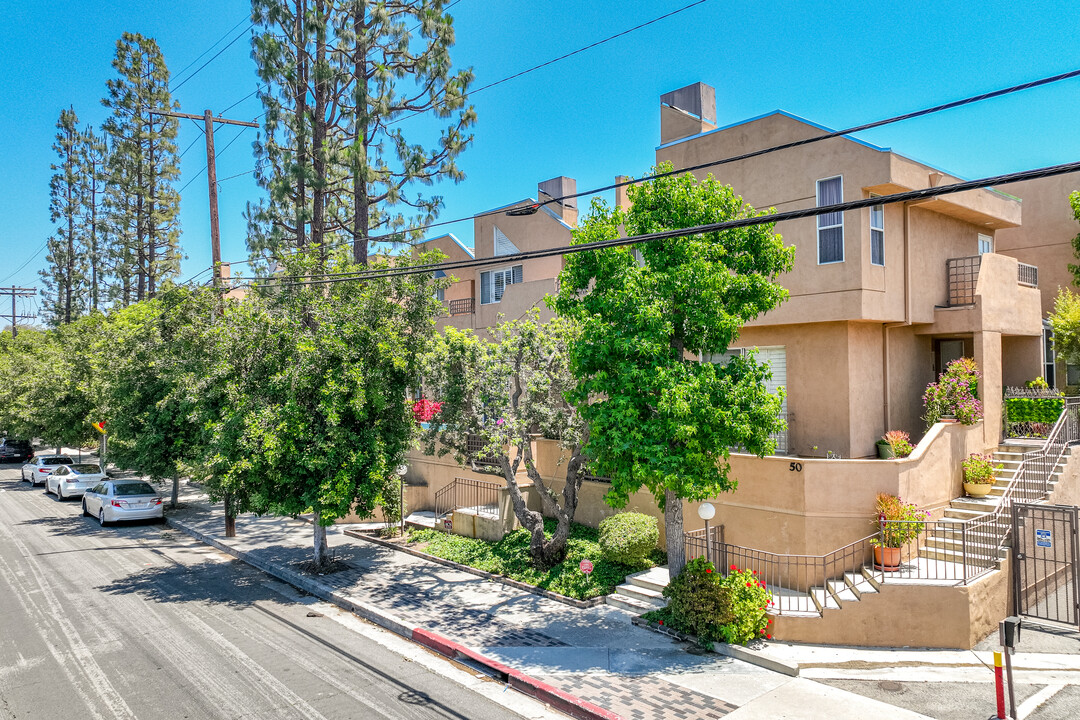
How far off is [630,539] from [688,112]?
466 inches

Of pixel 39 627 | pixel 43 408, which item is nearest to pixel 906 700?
pixel 39 627

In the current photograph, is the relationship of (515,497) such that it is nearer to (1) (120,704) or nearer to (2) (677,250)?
(2) (677,250)

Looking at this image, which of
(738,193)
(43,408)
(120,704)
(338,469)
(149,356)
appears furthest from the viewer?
(43,408)

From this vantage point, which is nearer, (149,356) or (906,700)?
(906,700)

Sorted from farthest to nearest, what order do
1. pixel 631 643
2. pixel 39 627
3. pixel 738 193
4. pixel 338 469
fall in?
1. pixel 738 193
2. pixel 338 469
3. pixel 39 627
4. pixel 631 643

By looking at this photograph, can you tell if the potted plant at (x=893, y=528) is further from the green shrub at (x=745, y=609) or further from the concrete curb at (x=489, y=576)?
the concrete curb at (x=489, y=576)

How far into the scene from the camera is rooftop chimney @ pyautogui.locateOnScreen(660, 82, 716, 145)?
720 inches

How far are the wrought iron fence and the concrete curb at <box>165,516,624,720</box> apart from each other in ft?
12.2

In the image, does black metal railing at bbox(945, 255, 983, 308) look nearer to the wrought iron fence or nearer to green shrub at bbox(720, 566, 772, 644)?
the wrought iron fence

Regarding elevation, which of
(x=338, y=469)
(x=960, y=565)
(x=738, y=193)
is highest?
(x=738, y=193)

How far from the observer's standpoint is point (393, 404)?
48.9 ft

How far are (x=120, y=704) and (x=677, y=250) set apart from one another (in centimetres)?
1031

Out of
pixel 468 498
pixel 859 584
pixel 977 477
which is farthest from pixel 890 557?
pixel 468 498

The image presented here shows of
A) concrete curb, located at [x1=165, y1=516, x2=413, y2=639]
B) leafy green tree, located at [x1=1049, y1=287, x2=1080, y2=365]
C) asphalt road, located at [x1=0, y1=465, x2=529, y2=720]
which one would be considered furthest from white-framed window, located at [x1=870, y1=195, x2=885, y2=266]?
concrete curb, located at [x1=165, y1=516, x2=413, y2=639]
